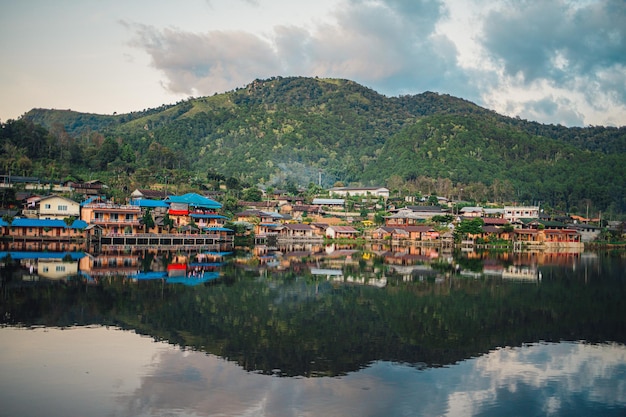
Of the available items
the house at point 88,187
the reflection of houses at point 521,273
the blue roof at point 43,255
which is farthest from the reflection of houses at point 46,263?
the reflection of houses at point 521,273

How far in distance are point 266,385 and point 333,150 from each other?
12704cm

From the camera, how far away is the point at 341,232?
57.6 metres

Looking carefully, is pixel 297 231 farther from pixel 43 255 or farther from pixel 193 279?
pixel 193 279

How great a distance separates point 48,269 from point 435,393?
20981mm

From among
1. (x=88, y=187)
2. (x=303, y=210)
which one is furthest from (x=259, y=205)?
(x=88, y=187)

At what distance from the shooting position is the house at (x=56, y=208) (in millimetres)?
43312

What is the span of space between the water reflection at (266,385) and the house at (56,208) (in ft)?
105

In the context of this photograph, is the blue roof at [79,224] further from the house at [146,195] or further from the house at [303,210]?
the house at [303,210]

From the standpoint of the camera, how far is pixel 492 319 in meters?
18.2

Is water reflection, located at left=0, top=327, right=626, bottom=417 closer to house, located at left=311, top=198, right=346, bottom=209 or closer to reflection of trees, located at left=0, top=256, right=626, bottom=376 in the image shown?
reflection of trees, located at left=0, top=256, right=626, bottom=376

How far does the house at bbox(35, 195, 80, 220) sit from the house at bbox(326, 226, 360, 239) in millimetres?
24601

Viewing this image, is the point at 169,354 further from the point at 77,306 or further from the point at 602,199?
the point at 602,199

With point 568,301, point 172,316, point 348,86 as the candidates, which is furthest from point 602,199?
point 348,86

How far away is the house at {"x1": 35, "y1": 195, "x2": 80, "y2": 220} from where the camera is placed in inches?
1705
